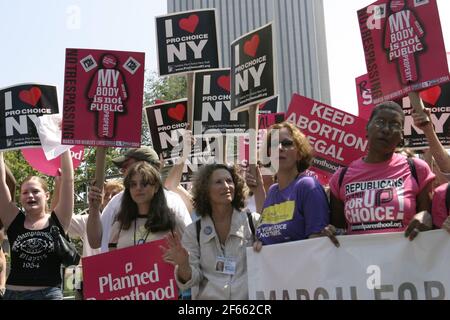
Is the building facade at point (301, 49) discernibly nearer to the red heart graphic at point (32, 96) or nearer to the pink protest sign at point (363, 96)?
the pink protest sign at point (363, 96)

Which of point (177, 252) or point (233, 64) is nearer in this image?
point (177, 252)

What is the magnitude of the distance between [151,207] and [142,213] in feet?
0.32

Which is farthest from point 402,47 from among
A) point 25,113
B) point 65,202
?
point 25,113

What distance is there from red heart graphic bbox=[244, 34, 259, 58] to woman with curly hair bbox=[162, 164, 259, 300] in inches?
54.1

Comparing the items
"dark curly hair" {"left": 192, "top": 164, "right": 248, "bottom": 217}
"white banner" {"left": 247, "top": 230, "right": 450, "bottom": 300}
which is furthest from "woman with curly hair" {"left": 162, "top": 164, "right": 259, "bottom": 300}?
"white banner" {"left": 247, "top": 230, "right": 450, "bottom": 300}

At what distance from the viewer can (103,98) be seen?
5.02 m

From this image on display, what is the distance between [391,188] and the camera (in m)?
3.26

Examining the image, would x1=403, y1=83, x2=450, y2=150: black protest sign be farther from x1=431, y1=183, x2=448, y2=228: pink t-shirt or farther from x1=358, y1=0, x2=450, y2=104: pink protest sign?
x1=431, y1=183, x2=448, y2=228: pink t-shirt

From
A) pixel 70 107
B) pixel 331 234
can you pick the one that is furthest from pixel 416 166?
pixel 70 107

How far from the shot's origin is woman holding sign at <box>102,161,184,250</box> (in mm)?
4219

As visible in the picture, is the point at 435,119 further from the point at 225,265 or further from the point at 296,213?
the point at 225,265
